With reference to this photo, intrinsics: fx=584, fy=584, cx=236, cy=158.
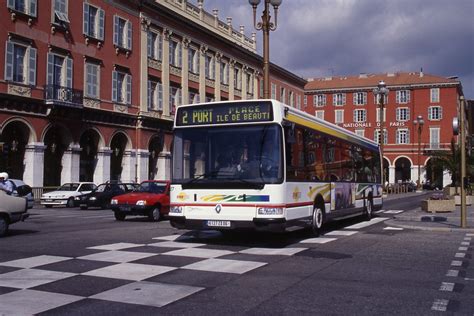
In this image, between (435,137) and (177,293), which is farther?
(435,137)

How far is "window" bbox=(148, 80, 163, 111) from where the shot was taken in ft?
154

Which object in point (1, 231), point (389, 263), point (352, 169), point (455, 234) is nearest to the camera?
point (389, 263)

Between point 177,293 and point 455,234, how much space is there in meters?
10.7

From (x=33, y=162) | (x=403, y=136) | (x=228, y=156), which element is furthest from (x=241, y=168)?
(x=403, y=136)

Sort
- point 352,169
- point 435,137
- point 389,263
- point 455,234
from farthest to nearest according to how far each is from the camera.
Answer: point 435,137 < point 352,169 < point 455,234 < point 389,263

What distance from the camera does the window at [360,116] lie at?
9800 centimetres

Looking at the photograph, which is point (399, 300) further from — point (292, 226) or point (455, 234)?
point (455, 234)

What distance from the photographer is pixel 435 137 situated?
3602 inches

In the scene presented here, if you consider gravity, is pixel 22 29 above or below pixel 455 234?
above

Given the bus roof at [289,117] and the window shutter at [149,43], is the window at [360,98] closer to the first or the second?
the window shutter at [149,43]

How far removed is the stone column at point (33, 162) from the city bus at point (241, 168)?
24.6 meters

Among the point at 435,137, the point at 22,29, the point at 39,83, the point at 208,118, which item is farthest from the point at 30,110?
the point at 435,137

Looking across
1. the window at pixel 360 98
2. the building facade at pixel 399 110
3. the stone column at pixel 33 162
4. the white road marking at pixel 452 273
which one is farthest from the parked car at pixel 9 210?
the window at pixel 360 98

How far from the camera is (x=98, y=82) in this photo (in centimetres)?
4084
